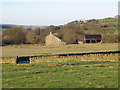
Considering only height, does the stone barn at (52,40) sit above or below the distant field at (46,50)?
above

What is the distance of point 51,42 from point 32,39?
6147 millimetres

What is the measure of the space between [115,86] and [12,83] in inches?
179

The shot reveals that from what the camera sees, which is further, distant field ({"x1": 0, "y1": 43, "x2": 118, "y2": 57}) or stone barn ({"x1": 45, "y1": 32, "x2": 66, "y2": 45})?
stone barn ({"x1": 45, "y1": 32, "x2": 66, "y2": 45})

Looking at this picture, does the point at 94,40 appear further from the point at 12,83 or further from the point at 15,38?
the point at 12,83

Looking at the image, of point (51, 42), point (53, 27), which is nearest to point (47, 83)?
point (51, 42)

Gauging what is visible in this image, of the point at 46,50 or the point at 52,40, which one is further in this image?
the point at 52,40

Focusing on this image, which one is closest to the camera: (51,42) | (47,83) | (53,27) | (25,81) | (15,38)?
(47,83)

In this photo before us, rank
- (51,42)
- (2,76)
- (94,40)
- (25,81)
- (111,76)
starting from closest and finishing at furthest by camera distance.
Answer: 1. (25,81)
2. (111,76)
3. (2,76)
4. (51,42)
5. (94,40)

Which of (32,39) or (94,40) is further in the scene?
(94,40)

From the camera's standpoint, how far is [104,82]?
13172 millimetres

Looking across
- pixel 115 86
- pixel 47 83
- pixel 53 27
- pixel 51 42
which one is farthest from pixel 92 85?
pixel 53 27

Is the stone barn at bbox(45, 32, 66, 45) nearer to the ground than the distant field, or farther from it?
farther from it

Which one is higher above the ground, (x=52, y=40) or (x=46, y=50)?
(x=52, y=40)

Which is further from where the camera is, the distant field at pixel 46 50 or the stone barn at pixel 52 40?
the stone barn at pixel 52 40
